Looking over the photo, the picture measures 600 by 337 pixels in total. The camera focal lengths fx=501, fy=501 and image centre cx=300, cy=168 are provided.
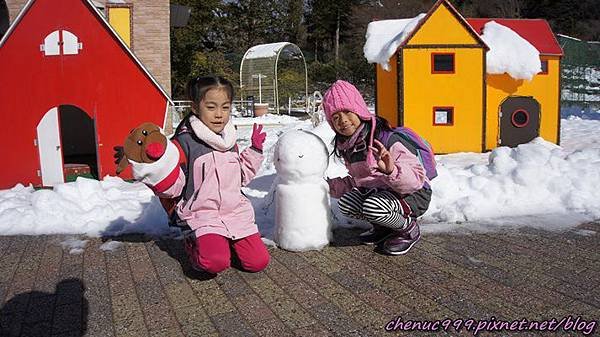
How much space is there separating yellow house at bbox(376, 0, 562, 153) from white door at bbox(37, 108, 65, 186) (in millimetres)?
5209

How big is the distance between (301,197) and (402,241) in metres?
0.74

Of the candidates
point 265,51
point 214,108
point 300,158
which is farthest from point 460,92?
point 265,51

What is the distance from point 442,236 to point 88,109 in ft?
15.2

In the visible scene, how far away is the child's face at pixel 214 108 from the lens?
3129 millimetres

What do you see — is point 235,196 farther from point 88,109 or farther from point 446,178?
point 88,109

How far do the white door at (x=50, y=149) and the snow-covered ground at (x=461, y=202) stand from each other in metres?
0.97

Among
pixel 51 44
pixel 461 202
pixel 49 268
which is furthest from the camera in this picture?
pixel 51 44

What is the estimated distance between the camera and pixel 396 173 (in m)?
3.05

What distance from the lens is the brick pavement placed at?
2373mm

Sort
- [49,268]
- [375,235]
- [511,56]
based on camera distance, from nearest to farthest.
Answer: [49,268] < [375,235] < [511,56]

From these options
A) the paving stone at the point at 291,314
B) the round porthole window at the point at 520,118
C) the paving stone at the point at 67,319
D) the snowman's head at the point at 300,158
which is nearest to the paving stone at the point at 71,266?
the paving stone at the point at 67,319

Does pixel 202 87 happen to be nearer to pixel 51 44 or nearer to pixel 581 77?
pixel 51 44

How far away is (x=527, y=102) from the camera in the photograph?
28.5 ft

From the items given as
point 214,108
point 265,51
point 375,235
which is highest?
point 265,51
